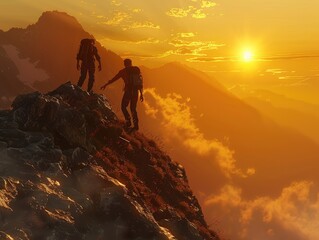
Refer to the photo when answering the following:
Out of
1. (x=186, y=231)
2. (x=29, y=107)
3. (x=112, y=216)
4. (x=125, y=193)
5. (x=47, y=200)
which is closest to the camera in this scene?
(x=47, y=200)

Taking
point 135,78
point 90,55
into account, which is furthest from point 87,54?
point 135,78

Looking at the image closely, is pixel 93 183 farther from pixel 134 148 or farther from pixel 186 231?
pixel 134 148

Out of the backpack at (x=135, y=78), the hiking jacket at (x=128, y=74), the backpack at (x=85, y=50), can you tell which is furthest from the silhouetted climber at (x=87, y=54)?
the backpack at (x=135, y=78)

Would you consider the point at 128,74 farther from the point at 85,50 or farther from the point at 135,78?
the point at 85,50

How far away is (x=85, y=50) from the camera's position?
71.7ft

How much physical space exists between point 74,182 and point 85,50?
10.6m

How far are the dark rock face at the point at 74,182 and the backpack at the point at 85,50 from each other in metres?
2.47

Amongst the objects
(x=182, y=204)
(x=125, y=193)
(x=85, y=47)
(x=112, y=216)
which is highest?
(x=85, y=47)

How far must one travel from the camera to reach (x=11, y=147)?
1343 cm

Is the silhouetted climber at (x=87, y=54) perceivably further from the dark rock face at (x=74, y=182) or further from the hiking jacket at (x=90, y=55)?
the dark rock face at (x=74, y=182)

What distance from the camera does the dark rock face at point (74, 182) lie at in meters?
11.0

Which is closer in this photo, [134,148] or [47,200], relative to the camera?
[47,200]

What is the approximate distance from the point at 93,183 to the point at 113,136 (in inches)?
244

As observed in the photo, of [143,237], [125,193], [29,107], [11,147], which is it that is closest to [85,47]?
[29,107]
